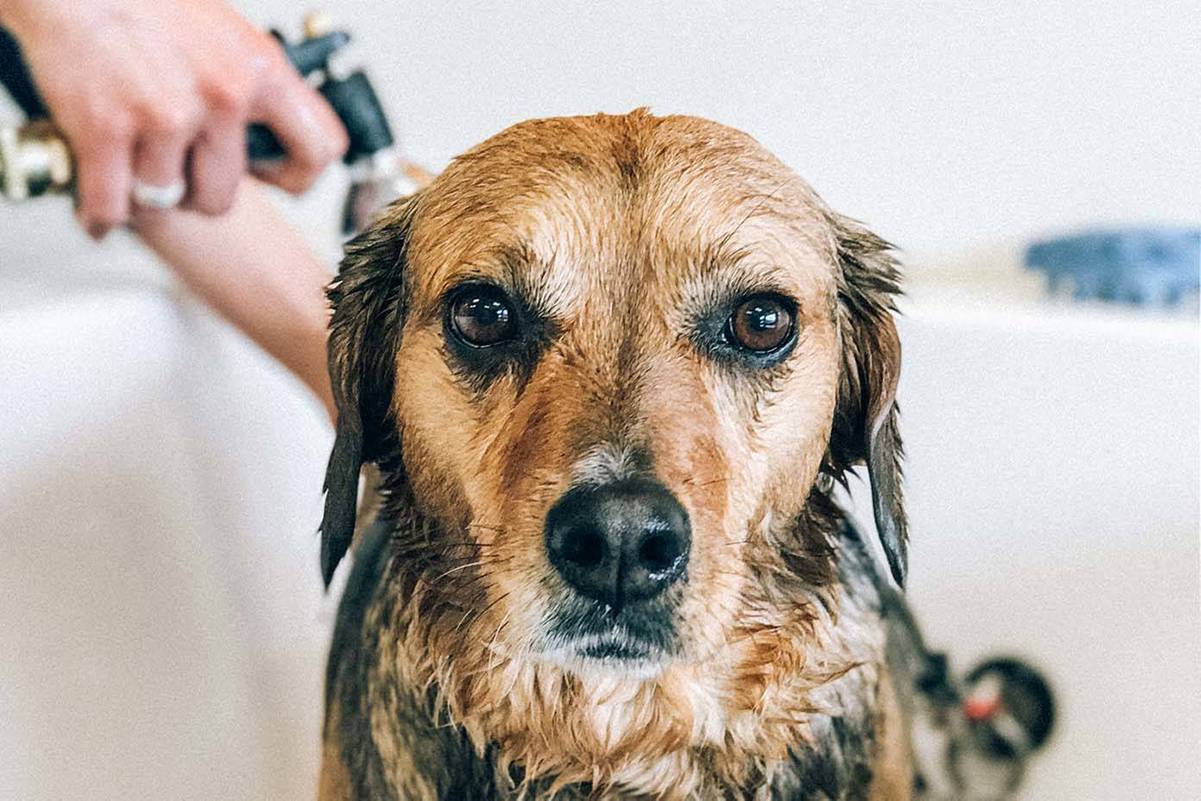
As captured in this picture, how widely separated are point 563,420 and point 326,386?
59 cm

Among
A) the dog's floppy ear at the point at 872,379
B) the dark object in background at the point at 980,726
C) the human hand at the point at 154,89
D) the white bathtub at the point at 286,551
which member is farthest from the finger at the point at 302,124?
the dark object in background at the point at 980,726

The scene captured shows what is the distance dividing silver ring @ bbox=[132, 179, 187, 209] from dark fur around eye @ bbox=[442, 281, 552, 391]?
52 centimetres

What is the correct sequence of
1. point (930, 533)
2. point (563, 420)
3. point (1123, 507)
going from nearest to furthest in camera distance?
point (563, 420), point (1123, 507), point (930, 533)

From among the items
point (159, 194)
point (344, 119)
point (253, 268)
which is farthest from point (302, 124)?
point (253, 268)

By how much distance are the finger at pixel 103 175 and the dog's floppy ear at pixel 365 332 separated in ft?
1.17

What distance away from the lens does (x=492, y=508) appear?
25.7 inches

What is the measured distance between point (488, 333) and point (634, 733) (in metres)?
0.29

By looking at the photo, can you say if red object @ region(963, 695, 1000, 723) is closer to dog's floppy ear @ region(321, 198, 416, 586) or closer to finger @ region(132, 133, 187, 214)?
dog's floppy ear @ region(321, 198, 416, 586)

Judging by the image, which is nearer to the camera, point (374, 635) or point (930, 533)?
point (374, 635)

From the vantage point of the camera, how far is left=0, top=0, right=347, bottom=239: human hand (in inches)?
36.4

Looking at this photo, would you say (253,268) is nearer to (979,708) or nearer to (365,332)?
(365,332)

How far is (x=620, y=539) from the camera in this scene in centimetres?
56

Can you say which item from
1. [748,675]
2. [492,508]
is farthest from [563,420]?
[748,675]

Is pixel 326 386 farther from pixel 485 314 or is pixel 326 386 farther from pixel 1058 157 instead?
pixel 1058 157
